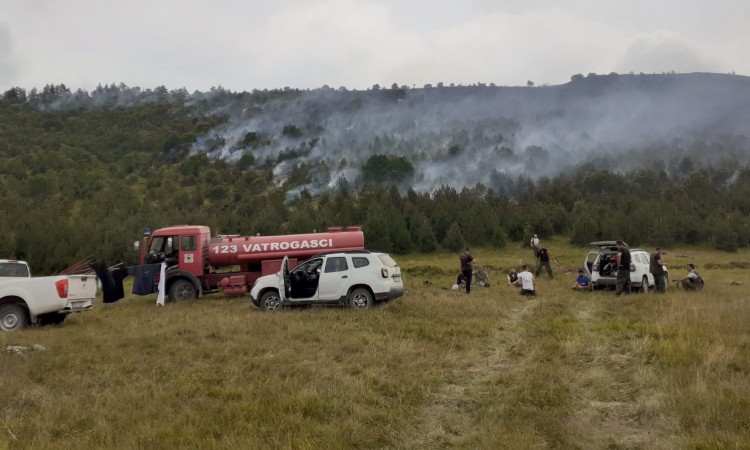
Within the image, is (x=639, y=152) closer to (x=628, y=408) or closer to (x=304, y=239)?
(x=304, y=239)

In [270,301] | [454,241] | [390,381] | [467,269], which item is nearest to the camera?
[390,381]

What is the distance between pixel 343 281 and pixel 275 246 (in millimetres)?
6084

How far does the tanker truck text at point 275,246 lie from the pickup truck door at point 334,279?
476 cm

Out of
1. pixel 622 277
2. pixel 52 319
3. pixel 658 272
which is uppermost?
pixel 658 272

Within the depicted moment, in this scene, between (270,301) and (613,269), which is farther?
(613,269)

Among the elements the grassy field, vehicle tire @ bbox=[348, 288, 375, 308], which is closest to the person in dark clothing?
the grassy field

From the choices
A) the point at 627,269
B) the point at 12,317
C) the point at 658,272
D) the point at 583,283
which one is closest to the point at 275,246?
the point at 12,317

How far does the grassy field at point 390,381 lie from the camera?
19.5 ft

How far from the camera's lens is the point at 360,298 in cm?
1523

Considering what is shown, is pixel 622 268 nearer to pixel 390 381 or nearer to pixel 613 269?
pixel 613 269

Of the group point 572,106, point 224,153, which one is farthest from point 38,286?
point 572,106

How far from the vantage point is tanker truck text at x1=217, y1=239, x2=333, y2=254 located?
66.0ft

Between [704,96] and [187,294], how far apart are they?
176624 millimetres

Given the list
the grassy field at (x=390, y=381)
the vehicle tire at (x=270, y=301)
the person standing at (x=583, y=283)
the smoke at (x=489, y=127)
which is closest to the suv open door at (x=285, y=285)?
the vehicle tire at (x=270, y=301)
